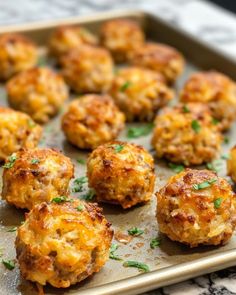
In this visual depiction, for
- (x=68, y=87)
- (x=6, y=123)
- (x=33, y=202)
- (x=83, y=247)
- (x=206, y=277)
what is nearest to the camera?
(x=83, y=247)

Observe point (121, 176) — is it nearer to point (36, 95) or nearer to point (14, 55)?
point (36, 95)

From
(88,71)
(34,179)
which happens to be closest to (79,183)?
(34,179)

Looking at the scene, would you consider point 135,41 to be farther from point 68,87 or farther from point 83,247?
point 83,247

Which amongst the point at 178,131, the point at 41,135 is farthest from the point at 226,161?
the point at 41,135

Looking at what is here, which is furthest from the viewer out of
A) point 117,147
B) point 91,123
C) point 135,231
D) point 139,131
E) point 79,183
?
point 139,131

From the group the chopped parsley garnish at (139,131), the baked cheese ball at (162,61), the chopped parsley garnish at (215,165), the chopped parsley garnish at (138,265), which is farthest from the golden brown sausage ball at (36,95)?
the chopped parsley garnish at (138,265)

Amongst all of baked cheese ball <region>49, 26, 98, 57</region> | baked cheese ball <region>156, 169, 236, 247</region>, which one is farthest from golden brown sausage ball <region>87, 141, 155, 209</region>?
baked cheese ball <region>49, 26, 98, 57</region>
